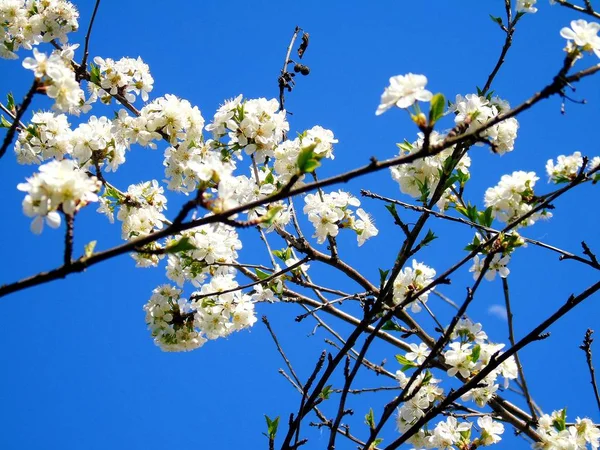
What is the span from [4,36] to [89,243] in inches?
135

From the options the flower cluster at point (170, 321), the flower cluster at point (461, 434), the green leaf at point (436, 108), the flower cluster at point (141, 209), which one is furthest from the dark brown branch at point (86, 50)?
the flower cluster at point (461, 434)

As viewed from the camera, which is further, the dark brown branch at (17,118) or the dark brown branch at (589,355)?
the dark brown branch at (589,355)

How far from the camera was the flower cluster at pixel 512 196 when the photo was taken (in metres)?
3.62

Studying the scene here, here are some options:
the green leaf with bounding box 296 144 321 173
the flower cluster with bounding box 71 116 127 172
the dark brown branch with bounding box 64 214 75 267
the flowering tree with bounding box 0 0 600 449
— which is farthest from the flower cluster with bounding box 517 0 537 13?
the dark brown branch with bounding box 64 214 75 267

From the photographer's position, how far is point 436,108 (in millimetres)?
1646

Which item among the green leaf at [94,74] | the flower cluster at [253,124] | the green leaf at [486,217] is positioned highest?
the green leaf at [94,74]

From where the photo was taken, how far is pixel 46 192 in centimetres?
170

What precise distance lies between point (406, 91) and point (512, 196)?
2106 mm

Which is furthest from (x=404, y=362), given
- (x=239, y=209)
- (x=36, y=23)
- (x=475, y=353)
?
(x=36, y=23)

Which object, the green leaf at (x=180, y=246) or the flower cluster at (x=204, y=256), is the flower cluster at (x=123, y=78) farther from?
the green leaf at (x=180, y=246)

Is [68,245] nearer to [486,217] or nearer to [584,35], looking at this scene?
[584,35]

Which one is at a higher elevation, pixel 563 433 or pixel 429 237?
pixel 429 237

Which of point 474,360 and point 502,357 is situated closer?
point 502,357

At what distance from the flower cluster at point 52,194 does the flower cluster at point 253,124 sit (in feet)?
5.69
